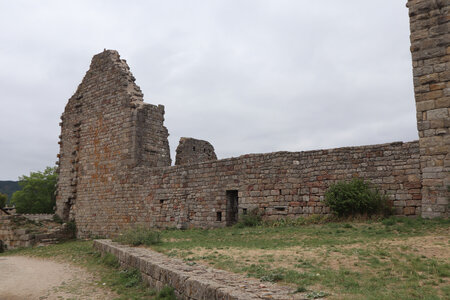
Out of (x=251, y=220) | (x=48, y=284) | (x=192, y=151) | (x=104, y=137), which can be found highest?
(x=104, y=137)

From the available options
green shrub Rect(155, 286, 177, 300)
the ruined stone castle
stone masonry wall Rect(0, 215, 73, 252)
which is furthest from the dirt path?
stone masonry wall Rect(0, 215, 73, 252)

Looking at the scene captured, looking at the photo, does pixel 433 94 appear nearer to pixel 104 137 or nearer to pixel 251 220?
pixel 251 220

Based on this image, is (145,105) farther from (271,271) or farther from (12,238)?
(271,271)

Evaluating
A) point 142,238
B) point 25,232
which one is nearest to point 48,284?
Answer: point 142,238

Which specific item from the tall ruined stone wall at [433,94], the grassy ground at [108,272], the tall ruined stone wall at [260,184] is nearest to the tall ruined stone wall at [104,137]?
the tall ruined stone wall at [260,184]

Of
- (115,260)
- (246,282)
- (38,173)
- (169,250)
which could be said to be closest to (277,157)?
(169,250)

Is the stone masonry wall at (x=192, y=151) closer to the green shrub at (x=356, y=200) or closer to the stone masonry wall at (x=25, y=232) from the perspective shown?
the stone masonry wall at (x=25, y=232)

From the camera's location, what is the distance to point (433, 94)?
958 cm

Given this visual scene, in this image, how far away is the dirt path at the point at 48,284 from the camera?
22.5ft

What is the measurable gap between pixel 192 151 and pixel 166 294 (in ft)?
44.5

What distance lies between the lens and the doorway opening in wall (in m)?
13.7

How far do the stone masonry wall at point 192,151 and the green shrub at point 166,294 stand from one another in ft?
40.9

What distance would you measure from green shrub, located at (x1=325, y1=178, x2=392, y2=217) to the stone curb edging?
5.32m

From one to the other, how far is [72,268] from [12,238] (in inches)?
365
